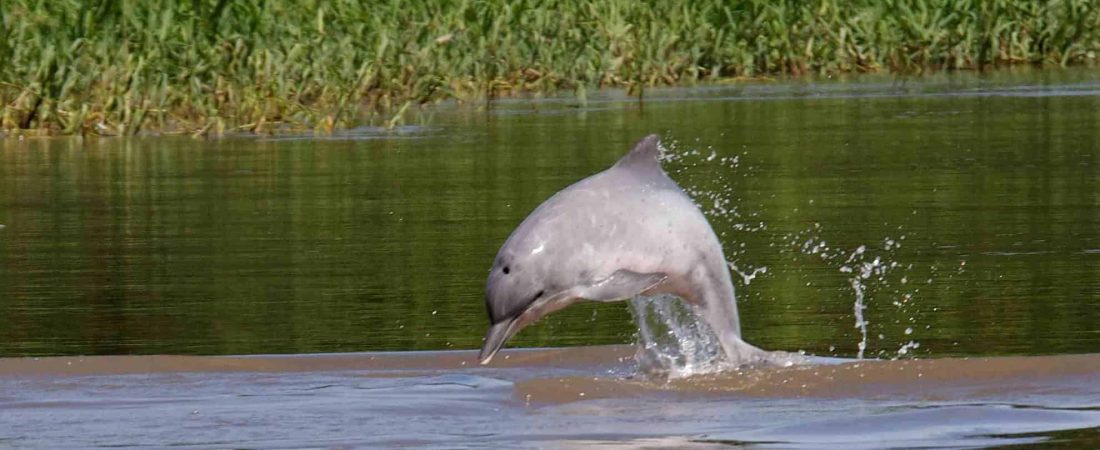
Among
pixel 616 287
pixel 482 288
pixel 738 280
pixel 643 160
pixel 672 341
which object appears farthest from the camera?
pixel 738 280

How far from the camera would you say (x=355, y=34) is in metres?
22.3

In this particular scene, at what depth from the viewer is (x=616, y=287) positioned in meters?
7.24

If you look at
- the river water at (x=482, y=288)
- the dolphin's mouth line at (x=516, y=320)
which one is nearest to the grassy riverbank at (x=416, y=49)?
the river water at (x=482, y=288)

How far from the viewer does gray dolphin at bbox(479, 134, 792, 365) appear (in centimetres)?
717

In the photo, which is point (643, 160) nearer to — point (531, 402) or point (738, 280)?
point (531, 402)

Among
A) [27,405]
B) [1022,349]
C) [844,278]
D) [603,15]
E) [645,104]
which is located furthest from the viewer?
[603,15]

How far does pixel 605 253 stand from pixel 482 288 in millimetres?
2514

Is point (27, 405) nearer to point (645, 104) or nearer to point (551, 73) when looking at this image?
point (645, 104)

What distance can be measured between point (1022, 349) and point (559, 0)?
17615mm

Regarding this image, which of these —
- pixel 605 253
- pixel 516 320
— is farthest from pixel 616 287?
pixel 516 320

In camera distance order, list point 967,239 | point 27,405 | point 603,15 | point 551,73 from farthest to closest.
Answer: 1. point 603,15
2. point 551,73
3. point 967,239
4. point 27,405

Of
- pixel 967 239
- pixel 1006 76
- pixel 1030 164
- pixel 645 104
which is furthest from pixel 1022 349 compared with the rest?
pixel 1006 76

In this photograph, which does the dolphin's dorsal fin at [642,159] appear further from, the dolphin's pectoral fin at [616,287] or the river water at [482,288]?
the river water at [482,288]

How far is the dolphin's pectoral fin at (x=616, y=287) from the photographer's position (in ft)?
23.7
